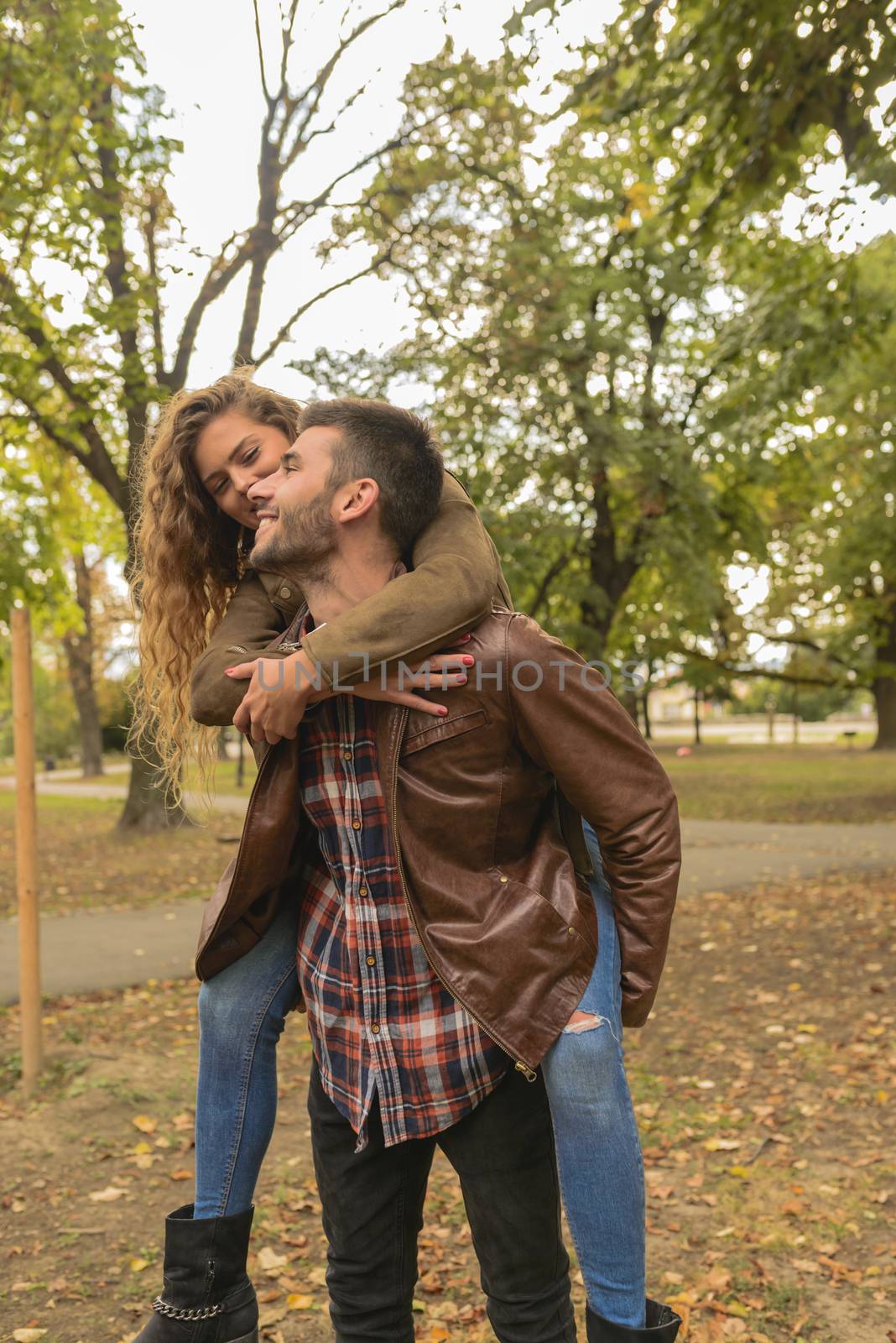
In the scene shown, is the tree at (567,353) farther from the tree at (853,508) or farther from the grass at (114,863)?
the grass at (114,863)

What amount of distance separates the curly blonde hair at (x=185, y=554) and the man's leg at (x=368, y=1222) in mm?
837

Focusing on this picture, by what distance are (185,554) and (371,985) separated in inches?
41.4

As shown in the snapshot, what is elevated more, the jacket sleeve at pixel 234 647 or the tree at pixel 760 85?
the tree at pixel 760 85

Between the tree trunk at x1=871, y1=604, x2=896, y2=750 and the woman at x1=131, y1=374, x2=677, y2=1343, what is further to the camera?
the tree trunk at x1=871, y1=604, x2=896, y2=750

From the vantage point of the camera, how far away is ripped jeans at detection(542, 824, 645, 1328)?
181cm

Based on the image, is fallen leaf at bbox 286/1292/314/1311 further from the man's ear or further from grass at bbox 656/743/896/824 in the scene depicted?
grass at bbox 656/743/896/824

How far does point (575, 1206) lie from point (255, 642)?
1164 millimetres

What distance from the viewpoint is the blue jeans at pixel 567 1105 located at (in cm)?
181

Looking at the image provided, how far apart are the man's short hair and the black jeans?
3.39 feet

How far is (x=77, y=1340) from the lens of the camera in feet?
10.1

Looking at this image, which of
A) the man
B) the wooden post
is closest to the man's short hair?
the man

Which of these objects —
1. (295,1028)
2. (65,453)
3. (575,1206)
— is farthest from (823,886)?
(65,453)

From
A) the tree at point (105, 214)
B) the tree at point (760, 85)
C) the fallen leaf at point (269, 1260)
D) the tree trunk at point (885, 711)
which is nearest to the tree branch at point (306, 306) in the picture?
the tree at point (105, 214)

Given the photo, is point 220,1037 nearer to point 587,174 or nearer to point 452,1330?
point 452,1330
